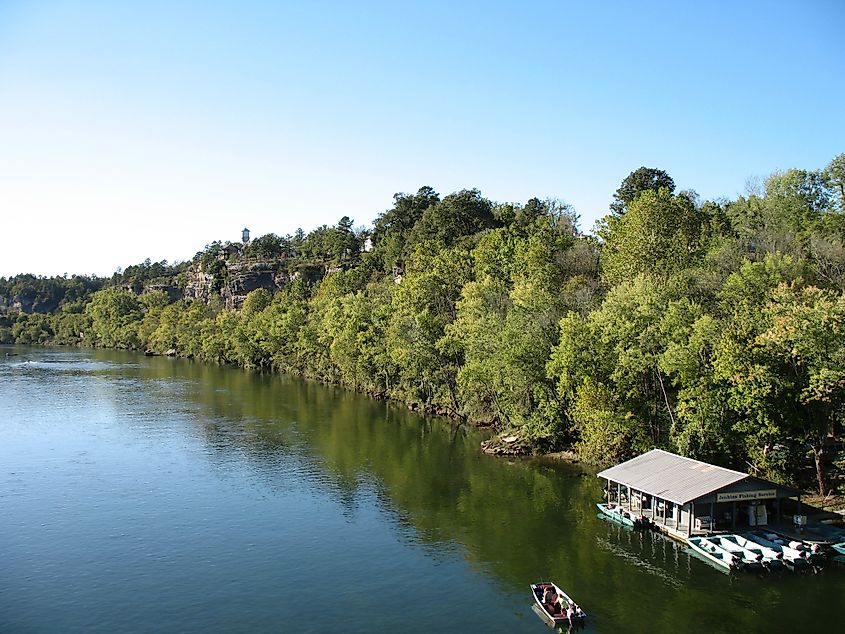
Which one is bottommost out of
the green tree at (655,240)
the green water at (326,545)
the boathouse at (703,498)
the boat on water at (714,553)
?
the green water at (326,545)

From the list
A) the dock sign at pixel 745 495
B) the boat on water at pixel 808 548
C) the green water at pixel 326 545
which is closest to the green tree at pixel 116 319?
the green water at pixel 326 545

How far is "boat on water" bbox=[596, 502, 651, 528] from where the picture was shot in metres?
35.6

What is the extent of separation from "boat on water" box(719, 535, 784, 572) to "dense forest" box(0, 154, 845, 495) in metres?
7.30

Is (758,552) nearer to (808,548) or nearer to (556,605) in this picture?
(808,548)

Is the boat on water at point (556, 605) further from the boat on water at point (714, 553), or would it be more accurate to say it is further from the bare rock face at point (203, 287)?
the bare rock face at point (203, 287)

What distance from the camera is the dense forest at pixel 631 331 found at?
120ft

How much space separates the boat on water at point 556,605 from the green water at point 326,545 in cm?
56

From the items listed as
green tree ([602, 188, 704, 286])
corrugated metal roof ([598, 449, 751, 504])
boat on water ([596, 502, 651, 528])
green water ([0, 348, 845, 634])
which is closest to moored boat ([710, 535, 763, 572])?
green water ([0, 348, 845, 634])

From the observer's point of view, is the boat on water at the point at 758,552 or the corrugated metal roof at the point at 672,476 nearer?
the boat on water at the point at 758,552

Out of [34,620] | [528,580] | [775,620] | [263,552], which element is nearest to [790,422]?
[775,620]

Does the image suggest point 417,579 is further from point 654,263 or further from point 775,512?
point 654,263

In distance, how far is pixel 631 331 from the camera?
4394 centimetres

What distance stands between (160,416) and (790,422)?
58.2m

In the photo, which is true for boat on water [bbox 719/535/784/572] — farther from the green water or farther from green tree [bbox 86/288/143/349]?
green tree [bbox 86/288/143/349]
